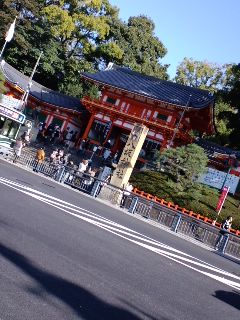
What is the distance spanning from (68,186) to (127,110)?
19.1 meters

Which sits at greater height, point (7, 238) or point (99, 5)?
point (99, 5)

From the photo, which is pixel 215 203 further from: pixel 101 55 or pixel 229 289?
pixel 101 55

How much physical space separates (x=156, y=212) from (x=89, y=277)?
14.7m

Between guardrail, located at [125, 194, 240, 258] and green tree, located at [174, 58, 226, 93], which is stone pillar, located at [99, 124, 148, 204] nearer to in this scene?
guardrail, located at [125, 194, 240, 258]

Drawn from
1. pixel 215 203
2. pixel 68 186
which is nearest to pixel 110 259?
pixel 68 186

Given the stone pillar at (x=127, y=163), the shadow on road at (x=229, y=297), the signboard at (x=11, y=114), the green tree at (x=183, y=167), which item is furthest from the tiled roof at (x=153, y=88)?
the shadow on road at (x=229, y=297)

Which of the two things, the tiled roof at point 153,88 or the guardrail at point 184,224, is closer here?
the guardrail at point 184,224

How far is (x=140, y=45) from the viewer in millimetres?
55469

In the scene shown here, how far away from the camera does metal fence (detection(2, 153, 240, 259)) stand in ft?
61.6

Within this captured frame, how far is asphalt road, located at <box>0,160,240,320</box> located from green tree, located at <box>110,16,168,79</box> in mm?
44997

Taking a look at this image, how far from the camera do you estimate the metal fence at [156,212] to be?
18.8 meters

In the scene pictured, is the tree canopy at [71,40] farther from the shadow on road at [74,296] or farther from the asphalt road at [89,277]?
the shadow on road at [74,296]

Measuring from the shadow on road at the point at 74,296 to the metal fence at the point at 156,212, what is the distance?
14.1 metres

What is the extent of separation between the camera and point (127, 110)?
40750 mm
